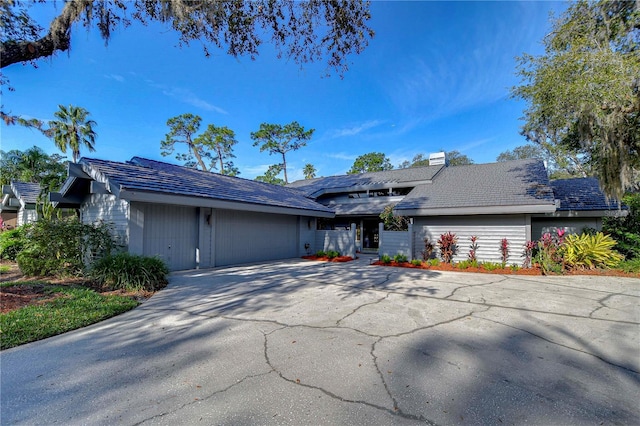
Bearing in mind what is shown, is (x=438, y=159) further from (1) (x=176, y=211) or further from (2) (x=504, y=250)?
(1) (x=176, y=211)

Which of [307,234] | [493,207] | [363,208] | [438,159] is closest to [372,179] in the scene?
[363,208]

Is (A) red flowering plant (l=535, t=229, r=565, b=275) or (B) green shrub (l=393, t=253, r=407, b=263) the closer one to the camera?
(A) red flowering plant (l=535, t=229, r=565, b=275)

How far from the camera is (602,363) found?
3061 mm

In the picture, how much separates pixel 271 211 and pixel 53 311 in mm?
7555

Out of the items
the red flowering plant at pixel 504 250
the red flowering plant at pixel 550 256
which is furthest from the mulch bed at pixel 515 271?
the red flowering plant at pixel 504 250

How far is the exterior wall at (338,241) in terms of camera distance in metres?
13.8

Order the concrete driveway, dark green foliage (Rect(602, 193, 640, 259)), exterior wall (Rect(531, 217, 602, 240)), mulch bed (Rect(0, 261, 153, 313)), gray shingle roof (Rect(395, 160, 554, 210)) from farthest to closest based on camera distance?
1. exterior wall (Rect(531, 217, 602, 240))
2. gray shingle roof (Rect(395, 160, 554, 210))
3. dark green foliage (Rect(602, 193, 640, 259))
4. mulch bed (Rect(0, 261, 153, 313))
5. the concrete driveway

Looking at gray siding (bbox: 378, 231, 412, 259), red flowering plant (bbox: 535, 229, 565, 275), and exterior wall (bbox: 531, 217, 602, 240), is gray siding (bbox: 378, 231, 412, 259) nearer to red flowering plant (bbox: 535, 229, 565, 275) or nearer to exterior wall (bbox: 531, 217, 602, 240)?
red flowering plant (bbox: 535, 229, 565, 275)

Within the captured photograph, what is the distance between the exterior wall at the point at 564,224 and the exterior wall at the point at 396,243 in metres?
5.20

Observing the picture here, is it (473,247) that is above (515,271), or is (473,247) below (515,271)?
above

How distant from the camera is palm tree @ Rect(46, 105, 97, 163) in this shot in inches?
896

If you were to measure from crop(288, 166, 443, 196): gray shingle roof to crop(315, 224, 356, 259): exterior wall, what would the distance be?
4132mm

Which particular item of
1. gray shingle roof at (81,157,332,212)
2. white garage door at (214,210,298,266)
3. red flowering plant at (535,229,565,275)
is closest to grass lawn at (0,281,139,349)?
gray shingle roof at (81,157,332,212)

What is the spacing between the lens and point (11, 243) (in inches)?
453
